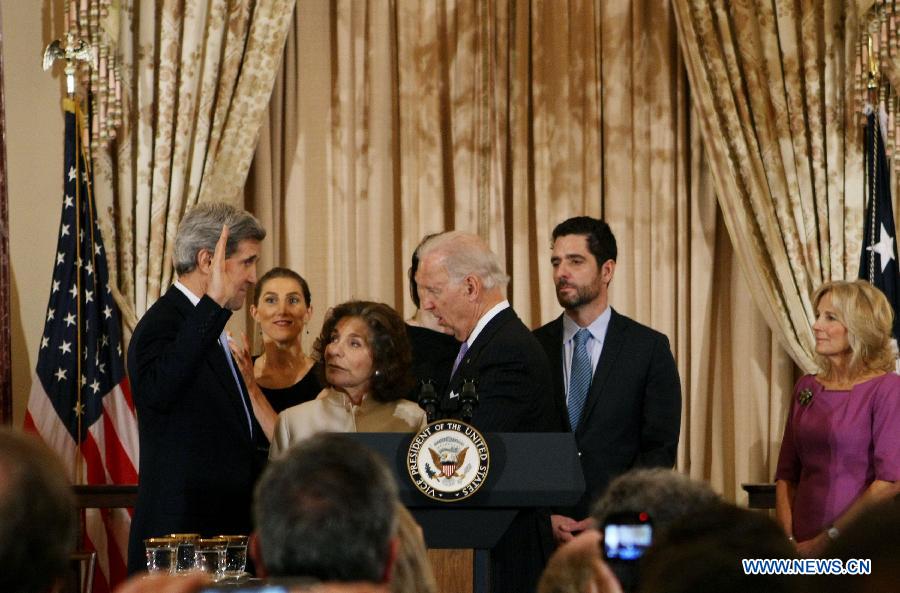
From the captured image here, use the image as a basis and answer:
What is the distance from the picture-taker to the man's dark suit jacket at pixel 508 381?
3625 mm

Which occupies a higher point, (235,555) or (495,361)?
(495,361)

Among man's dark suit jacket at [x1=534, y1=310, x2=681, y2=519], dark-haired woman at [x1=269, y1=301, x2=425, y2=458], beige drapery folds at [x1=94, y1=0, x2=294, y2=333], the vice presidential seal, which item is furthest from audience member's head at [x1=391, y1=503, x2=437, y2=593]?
beige drapery folds at [x1=94, y1=0, x2=294, y2=333]

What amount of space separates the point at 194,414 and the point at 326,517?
7.62 feet

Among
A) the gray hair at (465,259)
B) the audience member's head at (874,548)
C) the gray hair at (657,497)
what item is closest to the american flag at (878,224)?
the gray hair at (465,259)

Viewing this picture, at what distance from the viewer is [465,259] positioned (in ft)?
12.8

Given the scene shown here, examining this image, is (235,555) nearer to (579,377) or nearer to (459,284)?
(459,284)

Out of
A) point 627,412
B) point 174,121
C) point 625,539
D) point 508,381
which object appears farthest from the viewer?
point 174,121

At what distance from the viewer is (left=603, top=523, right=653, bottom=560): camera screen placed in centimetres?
181

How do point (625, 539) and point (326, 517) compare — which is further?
point (625, 539)

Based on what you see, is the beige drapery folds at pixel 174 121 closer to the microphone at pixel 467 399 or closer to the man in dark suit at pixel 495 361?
the man in dark suit at pixel 495 361

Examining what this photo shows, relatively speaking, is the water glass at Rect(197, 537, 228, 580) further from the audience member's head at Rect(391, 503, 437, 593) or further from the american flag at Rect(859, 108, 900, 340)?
the american flag at Rect(859, 108, 900, 340)

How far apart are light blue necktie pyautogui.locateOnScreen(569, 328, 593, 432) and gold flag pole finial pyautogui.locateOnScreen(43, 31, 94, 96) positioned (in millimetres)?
2589

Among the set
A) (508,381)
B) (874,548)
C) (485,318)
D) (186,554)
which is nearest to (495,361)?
(508,381)

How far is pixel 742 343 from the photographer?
6289 mm
